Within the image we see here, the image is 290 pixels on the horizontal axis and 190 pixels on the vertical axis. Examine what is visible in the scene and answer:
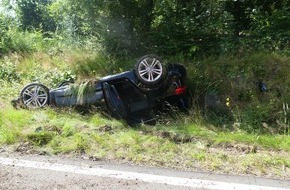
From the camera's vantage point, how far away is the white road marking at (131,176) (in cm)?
354

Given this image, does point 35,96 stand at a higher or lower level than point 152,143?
higher

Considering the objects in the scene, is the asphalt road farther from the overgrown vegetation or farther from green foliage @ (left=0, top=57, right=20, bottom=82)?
green foliage @ (left=0, top=57, right=20, bottom=82)

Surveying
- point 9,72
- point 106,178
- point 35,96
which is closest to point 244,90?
point 106,178

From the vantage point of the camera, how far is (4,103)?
6.86m

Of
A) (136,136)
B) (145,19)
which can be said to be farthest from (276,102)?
(145,19)

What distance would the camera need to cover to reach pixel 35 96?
20.7 ft

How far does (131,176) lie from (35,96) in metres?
3.24

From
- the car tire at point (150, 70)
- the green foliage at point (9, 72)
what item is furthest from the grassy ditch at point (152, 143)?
the green foliage at point (9, 72)

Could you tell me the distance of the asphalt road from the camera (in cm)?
355

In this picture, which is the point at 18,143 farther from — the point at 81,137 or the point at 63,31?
the point at 63,31

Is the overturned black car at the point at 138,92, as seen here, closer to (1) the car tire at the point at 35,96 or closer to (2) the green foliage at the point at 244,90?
(1) the car tire at the point at 35,96

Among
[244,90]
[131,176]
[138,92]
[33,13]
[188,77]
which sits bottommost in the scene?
[131,176]

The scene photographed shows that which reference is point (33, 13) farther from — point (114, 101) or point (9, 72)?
point (114, 101)

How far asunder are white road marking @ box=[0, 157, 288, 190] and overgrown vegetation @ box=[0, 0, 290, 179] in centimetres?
39
